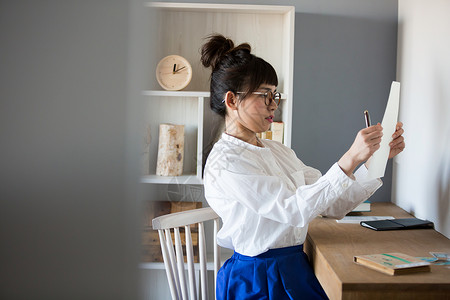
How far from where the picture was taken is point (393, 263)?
810 mm

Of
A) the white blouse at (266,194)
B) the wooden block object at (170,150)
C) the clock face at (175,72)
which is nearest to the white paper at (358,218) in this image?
the white blouse at (266,194)

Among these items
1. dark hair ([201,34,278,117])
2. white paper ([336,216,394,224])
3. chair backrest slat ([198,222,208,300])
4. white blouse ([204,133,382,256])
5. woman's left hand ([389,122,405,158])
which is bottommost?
chair backrest slat ([198,222,208,300])

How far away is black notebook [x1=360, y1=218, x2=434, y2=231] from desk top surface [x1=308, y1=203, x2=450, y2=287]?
0.02 metres

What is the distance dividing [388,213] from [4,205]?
147 centimetres

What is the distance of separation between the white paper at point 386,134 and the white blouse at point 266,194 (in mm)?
33

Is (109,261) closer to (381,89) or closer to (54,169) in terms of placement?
(54,169)

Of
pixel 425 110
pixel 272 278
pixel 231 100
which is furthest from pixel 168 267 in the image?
pixel 425 110

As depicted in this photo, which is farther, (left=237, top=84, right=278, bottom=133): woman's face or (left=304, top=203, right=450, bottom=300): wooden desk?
(left=237, top=84, right=278, bottom=133): woman's face

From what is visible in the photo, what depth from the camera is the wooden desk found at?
730mm

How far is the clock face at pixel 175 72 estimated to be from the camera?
1.62 metres

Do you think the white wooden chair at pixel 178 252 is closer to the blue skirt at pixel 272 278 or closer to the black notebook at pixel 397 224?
the blue skirt at pixel 272 278

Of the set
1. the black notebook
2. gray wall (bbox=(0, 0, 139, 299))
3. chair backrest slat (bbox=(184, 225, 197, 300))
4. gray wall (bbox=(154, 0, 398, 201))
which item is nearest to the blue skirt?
chair backrest slat (bbox=(184, 225, 197, 300))

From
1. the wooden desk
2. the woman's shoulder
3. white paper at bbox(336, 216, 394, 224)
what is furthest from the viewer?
white paper at bbox(336, 216, 394, 224)

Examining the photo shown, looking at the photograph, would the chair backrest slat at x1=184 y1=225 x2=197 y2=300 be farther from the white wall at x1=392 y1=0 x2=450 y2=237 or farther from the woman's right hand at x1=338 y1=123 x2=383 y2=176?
the white wall at x1=392 y1=0 x2=450 y2=237
